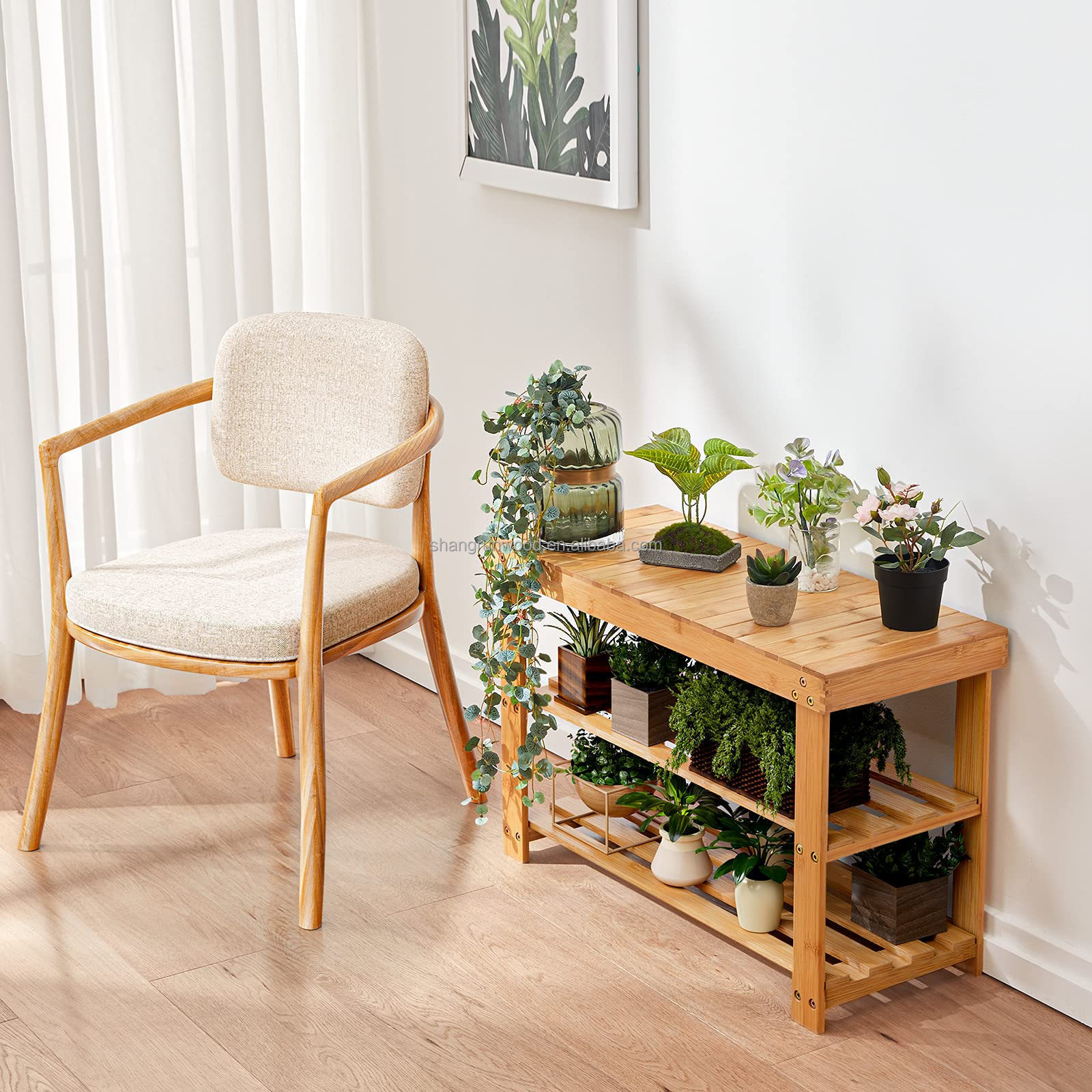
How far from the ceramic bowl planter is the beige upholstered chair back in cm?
56

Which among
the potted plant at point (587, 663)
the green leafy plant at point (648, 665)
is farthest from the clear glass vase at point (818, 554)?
the potted plant at point (587, 663)

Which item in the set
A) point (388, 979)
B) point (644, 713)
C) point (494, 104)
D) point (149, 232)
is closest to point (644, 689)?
point (644, 713)

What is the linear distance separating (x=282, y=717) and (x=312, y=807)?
0.61m

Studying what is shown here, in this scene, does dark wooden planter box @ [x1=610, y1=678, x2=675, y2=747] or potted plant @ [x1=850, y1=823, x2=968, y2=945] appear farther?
dark wooden planter box @ [x1=610, y1=678, x2=675, y2=747]

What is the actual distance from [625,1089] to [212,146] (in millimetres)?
2083

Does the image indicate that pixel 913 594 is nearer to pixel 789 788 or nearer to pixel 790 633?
pixel 790 633

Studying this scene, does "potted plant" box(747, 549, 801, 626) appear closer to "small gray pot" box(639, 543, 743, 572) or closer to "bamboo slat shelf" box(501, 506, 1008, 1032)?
"bamboo slat shelf" box(501, 506, 1008, 1032)

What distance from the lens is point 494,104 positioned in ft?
8.82

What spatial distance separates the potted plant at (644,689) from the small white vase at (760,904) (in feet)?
0.83

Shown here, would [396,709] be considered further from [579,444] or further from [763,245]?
[763,245]

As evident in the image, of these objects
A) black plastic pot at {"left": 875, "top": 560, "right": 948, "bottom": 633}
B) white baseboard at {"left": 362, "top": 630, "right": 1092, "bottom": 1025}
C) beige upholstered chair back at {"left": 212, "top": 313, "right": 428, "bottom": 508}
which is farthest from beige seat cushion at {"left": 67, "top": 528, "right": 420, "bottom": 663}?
white baseboard at {"left": 362, "top": 630, "right": 1092, "bottom": 1025}

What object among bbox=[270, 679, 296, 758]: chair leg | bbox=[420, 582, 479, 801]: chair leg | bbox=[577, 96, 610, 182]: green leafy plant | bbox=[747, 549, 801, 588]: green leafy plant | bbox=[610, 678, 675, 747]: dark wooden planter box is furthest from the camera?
bbox=[270, 679, 296, 758]: chair leg

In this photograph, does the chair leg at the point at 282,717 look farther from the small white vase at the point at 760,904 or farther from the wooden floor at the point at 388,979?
the small white vase at the point at 760,904

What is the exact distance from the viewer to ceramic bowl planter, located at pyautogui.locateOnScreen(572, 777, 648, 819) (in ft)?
7.73
